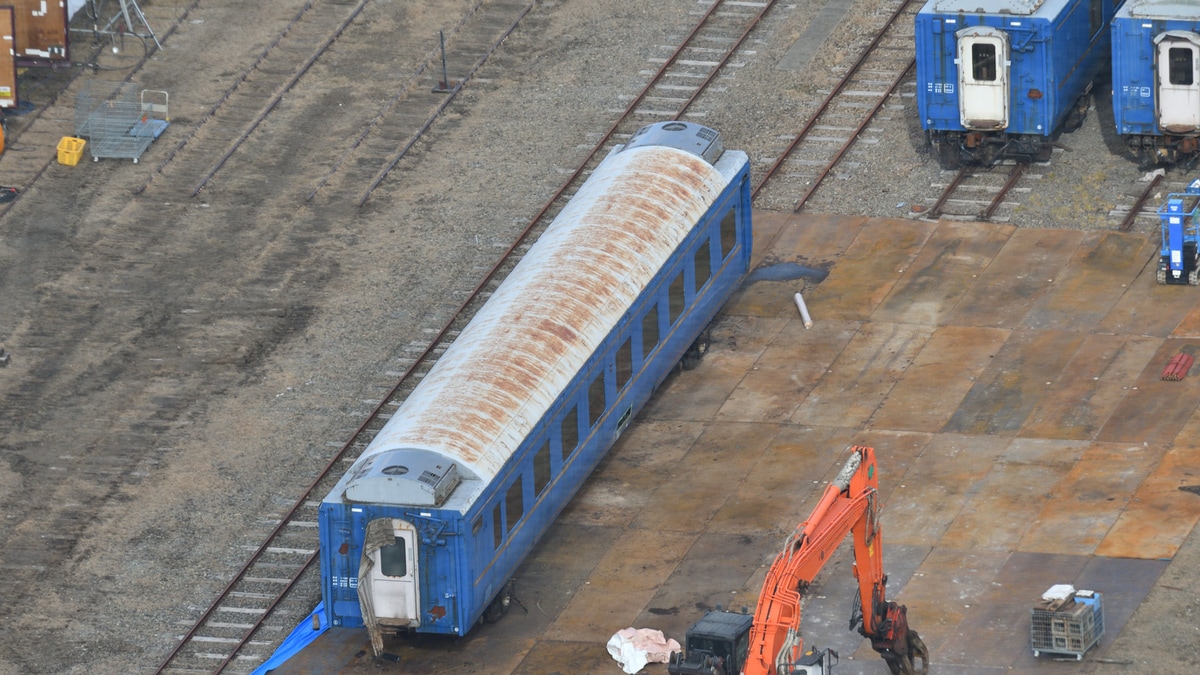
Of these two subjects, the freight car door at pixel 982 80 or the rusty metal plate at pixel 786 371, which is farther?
the freight car door at pixel 982 80

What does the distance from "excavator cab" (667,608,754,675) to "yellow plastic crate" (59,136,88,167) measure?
75.7 feet

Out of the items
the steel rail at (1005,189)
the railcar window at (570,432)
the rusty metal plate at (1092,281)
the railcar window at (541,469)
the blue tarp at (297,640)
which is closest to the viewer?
the blue tarp at (297,640)

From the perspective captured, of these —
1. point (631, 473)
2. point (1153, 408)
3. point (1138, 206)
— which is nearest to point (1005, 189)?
point (1138, 206)

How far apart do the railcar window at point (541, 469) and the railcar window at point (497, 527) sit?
1.21m

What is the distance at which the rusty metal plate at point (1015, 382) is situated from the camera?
3900cm

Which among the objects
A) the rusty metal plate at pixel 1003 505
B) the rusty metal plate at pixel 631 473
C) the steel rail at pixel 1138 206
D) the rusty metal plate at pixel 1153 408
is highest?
the steel rail at pixel 1138 206

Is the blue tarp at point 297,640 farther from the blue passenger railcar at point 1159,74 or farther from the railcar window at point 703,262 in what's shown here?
the blue passenger railcar at point 1159,74

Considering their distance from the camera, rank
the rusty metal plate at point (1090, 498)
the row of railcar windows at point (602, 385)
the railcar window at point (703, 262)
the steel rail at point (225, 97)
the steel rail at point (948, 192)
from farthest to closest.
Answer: the steel rail at point (225, 97), the steel rail at point (948, 192), the railcar window at point (703, 262), the rusty metal plate at point (1090, 498), the row of railcar windows at point (602, 385)

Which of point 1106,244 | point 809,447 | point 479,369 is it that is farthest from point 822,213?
point 479,369

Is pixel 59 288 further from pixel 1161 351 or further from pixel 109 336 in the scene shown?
pixel 1161 351

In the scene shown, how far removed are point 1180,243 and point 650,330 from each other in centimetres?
925

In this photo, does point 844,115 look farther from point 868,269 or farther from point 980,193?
point 868,269

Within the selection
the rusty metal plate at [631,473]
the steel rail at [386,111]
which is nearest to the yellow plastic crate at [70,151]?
the steel rail at [386,111]

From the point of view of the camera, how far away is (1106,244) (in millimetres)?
44156
